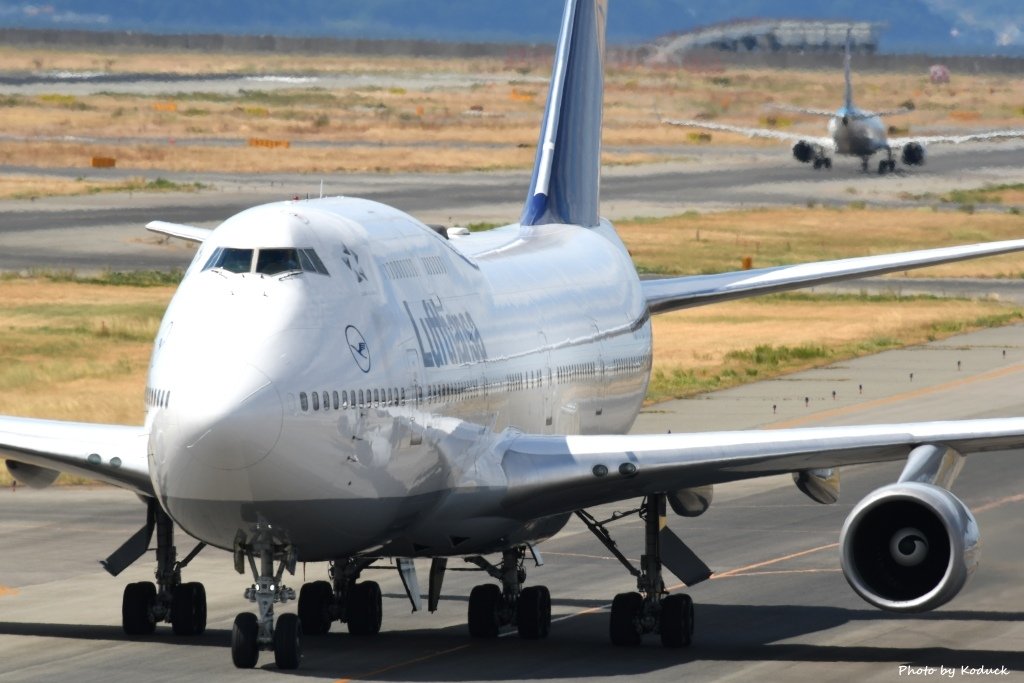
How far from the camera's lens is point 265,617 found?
24.4 m

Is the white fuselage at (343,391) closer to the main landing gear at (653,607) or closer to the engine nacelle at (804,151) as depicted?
the main landing gear at (653,607)

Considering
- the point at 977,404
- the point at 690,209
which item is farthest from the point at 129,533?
the point at 690,209

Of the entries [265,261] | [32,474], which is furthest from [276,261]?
[32,474]

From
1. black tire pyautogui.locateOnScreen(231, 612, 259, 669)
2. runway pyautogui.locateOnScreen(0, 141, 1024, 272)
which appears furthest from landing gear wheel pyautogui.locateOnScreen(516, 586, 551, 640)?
runway pyautogui.locateOnScreen(0, 141, 1024, 272)

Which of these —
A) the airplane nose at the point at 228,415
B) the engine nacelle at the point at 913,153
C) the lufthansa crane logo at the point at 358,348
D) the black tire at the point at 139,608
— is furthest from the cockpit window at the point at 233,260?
the engine nacelle at the point at 913,153

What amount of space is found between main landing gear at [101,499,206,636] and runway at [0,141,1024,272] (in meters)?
58.2

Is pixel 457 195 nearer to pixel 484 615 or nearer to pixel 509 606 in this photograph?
pixel 509 606

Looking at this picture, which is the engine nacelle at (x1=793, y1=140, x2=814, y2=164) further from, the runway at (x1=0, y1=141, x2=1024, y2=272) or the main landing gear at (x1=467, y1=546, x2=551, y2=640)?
the main landing gear at (x1=467, y1=546, x2=551, y2=640)

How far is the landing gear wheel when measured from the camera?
97.8ft

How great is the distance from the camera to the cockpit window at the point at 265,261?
2448 cm

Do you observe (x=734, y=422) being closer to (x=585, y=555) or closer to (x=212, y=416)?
(x=585, y=555)

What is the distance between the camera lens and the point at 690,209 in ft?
404

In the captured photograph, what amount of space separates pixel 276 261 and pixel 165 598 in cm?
670

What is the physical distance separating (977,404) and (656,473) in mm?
30912
